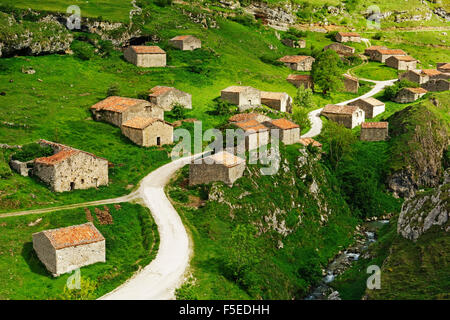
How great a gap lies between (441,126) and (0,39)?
9198cm

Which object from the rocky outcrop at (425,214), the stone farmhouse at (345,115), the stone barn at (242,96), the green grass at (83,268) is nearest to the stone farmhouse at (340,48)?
the stone farmhouse at (345,115)

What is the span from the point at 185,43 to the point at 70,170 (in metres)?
77.1

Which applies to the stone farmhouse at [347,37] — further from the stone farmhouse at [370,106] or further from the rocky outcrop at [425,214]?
the rocky outcrop at [425,214]

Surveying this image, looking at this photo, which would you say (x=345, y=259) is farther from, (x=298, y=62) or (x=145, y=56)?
(x=298, y=62)

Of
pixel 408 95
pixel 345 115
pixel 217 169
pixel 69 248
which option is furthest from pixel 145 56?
pixel 69 248

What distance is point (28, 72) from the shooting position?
114 m

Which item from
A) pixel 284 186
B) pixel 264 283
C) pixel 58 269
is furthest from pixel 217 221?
pixel 58 269

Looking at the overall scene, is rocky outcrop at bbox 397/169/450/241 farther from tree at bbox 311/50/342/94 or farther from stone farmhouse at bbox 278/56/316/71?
stone farmhouse at bbox 278/56/316/71

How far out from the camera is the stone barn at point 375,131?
113000mm

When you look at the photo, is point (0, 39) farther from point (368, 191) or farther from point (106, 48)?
point (368, 191)

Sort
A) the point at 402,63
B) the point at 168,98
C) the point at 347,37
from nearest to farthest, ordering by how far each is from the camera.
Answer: the point at 168,98, the point at 402,63, the point at 347,37

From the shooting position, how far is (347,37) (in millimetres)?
195875

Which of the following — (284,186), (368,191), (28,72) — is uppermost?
(28,72)

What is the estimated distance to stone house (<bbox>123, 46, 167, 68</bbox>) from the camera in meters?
131
